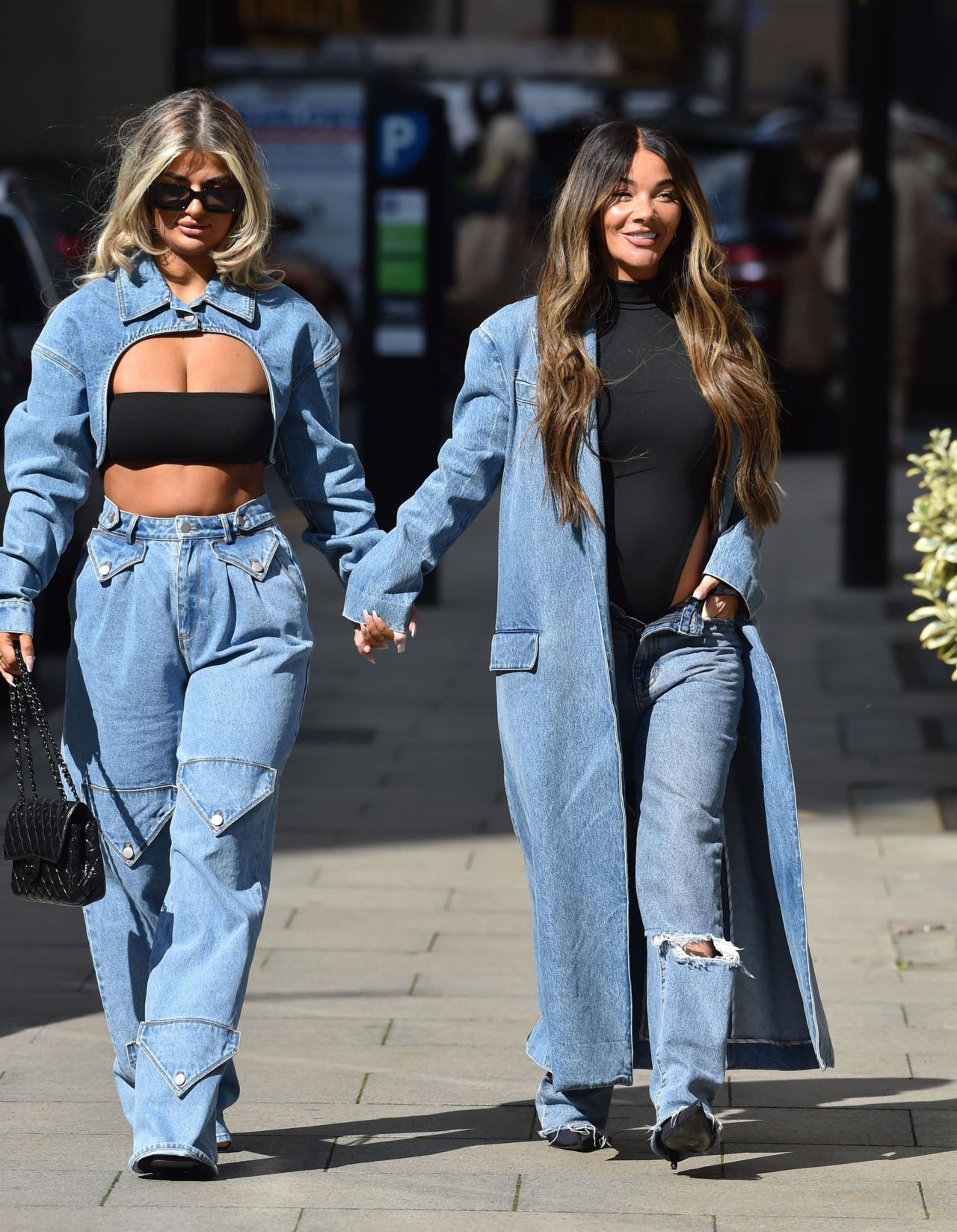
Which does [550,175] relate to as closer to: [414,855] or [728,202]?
[728,202]

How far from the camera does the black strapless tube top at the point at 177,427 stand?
4.16 meters

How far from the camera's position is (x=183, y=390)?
4211 mm

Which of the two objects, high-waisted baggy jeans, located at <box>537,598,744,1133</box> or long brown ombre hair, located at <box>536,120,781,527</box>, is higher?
long brown ombre hair, located at <box>536,120,781,527</box>

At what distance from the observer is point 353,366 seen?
18859 millimetres

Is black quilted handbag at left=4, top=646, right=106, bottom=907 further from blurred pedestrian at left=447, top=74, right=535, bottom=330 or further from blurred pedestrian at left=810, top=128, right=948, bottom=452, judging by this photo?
blurred pedestrian at left=447, top=74, right=535, bottom=330

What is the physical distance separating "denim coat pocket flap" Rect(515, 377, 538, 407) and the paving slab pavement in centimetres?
137

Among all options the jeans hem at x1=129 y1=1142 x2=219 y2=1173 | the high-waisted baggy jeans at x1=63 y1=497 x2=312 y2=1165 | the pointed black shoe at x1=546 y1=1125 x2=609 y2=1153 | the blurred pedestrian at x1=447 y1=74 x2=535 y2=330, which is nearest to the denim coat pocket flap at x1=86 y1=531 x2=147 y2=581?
the high-waisted baggy jeans at x1=63 y1=497 x2=312 y2=1165

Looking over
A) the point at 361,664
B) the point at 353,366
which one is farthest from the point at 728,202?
the point at 361,664

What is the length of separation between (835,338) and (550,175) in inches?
127

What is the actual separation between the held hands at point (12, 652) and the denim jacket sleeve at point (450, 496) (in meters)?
0.57

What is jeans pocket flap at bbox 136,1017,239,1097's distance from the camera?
402 cm

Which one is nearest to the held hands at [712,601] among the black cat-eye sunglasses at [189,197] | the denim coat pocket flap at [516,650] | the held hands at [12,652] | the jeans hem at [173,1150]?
the denim coat pocket flap at [516,650]

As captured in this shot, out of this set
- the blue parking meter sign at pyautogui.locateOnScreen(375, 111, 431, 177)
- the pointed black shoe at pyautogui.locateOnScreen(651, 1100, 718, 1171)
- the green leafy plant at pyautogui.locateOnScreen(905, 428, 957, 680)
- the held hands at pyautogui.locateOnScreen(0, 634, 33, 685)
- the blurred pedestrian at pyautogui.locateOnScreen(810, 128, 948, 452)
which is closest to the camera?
the pointed black shoe at pyautogui.locateOnScreen(651, 1100, 718, 1171)

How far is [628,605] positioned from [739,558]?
22 centimetres
